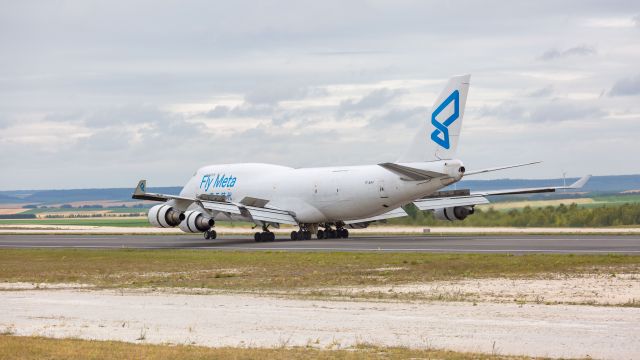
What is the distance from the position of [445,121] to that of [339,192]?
1006 centimetres

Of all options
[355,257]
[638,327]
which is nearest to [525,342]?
[638,327]

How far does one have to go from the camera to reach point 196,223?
202ft

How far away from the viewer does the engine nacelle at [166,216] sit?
2428 inches

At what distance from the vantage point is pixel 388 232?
7400cm

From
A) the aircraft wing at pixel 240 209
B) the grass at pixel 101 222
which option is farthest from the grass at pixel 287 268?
the grass at pixel 101 222

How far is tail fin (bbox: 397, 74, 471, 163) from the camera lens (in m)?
→ 54.2

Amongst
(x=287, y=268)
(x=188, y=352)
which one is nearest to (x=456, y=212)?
(x=287, y=268)

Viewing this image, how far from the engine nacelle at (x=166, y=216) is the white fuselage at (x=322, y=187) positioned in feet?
17.9

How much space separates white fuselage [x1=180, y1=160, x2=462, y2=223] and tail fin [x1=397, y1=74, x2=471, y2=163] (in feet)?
2.36

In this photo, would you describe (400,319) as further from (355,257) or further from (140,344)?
(355,257)

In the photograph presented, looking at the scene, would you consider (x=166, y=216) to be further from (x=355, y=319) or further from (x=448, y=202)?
(x=355, y=319)

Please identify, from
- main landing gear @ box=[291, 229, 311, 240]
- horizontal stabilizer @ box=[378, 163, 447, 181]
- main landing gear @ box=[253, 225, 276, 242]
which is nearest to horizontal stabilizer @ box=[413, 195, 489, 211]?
main landing gear @ box=[291, 229, 311, 240]

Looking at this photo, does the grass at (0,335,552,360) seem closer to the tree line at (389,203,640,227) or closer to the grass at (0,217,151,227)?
the tree line at (389,203,640,227)

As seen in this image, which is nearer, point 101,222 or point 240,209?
point 240,209
